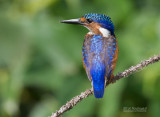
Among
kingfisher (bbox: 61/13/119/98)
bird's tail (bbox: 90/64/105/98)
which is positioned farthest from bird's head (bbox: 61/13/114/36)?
bird's tail (bbox: 90/64/105/98)

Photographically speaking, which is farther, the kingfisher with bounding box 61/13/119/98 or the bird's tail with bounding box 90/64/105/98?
the kingfisher with bounding box 61/13/119/98

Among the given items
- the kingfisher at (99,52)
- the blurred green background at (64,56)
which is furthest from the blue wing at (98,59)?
the blurred green background at (64,56)

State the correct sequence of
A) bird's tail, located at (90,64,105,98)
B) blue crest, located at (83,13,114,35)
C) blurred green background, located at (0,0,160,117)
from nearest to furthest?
bird's tail, located at (90,64,105,98), blue crest, located at (83,13,114,35), blurred green background, located at (0,0,160,117)

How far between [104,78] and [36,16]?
1.91 m

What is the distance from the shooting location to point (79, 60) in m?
4.77

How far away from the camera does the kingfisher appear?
326 cm

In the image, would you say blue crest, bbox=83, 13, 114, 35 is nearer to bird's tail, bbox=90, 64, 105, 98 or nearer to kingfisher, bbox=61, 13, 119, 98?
kingfisher, bbox=61, 13, 119, 98

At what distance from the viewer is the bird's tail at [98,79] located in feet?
10.3

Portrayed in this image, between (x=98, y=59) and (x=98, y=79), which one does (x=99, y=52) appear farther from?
(x=98, y=79)

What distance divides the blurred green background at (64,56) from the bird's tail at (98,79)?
0.95 metres

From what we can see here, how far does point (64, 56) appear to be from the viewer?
4.40 meters

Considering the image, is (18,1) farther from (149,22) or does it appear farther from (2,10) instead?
(149,22)

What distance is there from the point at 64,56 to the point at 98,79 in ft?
4.02

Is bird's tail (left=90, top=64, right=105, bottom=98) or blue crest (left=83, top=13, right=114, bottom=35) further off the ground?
blue crest (left=83, top=13, right=114, bottom=35)
